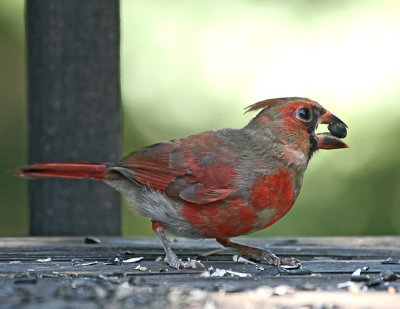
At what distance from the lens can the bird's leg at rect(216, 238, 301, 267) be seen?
3.59 metres

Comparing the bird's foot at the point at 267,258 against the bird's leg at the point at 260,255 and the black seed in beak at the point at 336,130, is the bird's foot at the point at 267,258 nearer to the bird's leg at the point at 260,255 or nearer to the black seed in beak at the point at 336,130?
the bird's leg at the point at 260,255

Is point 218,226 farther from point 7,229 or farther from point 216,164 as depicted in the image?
point 7,229

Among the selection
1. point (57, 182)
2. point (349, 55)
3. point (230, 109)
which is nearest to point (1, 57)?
point (230, 109)

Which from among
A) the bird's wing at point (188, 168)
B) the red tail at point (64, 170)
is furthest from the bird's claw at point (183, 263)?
the red tail at point (64, 170)

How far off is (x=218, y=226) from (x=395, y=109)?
3.01 meters

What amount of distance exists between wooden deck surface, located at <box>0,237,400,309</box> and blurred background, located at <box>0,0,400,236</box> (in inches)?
62.2

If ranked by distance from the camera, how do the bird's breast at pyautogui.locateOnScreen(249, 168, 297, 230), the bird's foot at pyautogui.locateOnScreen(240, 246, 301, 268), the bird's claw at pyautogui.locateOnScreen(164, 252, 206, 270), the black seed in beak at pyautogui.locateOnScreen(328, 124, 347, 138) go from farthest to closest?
the black seed in beak at pyautogui.locateOnScreen(328, 124, 347, 138), the bird's breast at pyautogui.locateOnScreen(249, 168, 297, 230), the bird's foot at pyautogui.locateOnScreen(240, 246, 301, 268), the bird's claw at pyautogui.locateOnScreen(164, 252, 206, 270)

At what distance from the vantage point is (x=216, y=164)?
3.89 metres

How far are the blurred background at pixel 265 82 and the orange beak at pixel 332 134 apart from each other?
2015 mm

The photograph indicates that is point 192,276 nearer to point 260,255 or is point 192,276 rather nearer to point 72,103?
point 260,255

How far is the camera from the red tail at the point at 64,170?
4.08 meters

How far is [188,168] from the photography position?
393 centimetres

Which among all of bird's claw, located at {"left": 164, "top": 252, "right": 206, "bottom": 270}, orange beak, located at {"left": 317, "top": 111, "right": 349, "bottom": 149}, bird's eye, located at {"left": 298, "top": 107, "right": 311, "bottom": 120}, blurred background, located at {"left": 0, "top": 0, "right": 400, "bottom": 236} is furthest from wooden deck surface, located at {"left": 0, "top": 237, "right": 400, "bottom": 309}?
blurred background, located at {"left": 0, "top": 0, "right": 400, "bottom": 236}

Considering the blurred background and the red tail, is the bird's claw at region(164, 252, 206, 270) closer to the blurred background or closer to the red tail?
the red tail
